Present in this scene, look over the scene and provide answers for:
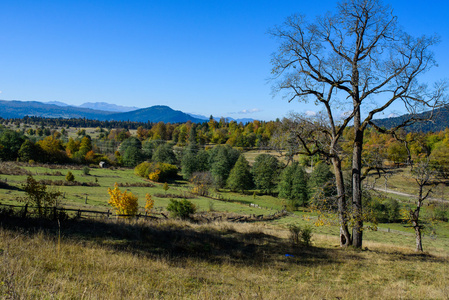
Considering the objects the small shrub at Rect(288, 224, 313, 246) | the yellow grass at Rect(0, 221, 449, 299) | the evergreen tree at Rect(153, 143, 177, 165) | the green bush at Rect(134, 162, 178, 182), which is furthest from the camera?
the evergreen tree at Rect(153, 143, 177, 165)

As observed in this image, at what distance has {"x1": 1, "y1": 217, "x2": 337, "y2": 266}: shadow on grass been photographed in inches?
388

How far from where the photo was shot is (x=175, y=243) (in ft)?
37.2

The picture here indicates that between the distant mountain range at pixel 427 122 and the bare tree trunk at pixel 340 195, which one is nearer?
the distant mountain range at pixel 427 122

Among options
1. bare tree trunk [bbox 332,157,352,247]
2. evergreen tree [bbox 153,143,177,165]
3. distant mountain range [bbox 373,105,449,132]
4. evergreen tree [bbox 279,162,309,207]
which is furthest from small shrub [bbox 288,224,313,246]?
evergreen tree [bbox 153,143,177,165]

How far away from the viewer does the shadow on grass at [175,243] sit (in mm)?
9844

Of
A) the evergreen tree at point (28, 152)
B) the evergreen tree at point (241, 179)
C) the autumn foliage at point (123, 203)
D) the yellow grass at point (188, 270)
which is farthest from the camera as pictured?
the evergreen tree at point (28, 152)

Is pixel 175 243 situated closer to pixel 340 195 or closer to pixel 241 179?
pixel 340 195

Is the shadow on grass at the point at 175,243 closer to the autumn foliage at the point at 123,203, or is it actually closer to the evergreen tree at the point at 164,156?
the autumn foliage at the point at 123,203

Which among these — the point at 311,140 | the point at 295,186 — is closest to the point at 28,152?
the point at 295,186

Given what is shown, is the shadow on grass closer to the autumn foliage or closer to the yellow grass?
the yellow grass

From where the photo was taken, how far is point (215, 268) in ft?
28.2

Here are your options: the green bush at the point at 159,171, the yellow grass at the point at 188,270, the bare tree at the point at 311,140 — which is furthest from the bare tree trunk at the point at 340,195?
the green bush at the point at 159,171

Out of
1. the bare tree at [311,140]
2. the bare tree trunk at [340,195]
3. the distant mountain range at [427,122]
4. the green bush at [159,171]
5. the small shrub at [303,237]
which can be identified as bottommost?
the green bush at [159,171]

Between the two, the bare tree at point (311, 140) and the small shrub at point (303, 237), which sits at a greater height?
the bare tree at point (311, 140)
